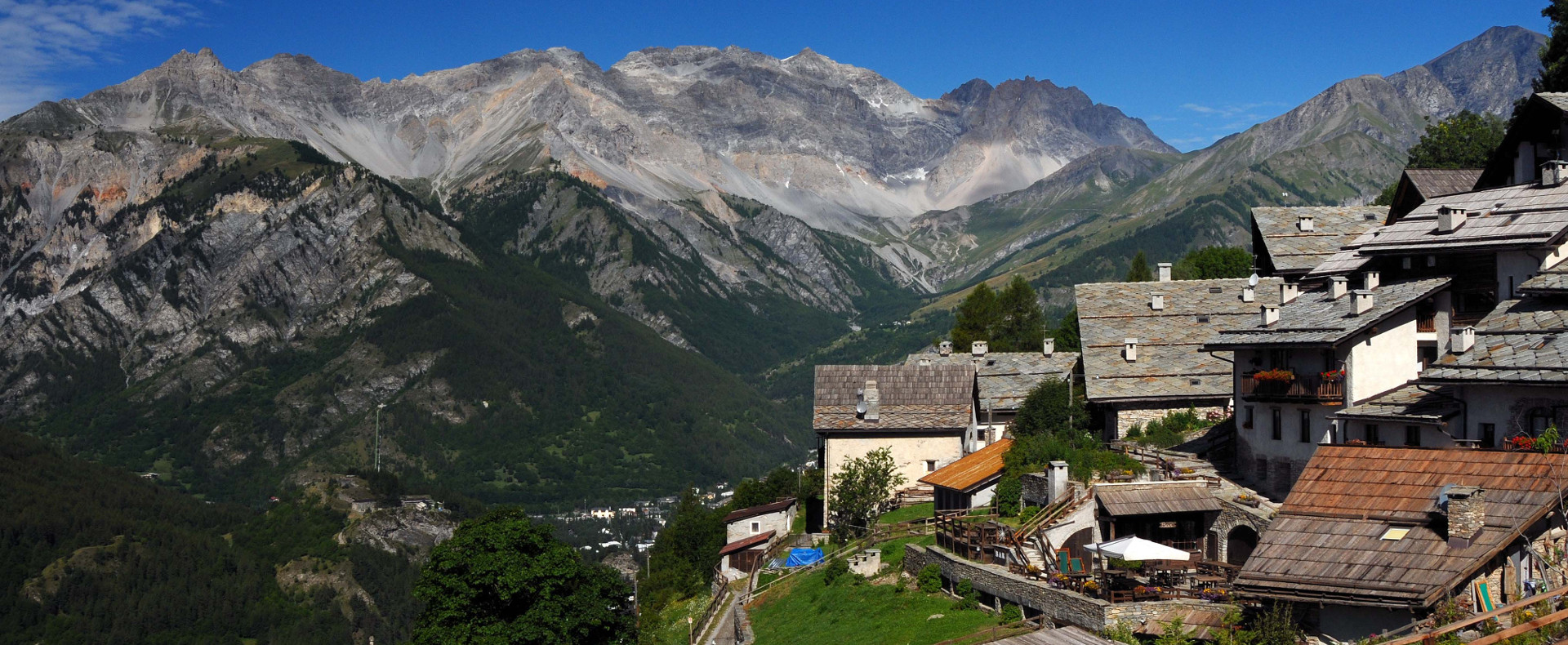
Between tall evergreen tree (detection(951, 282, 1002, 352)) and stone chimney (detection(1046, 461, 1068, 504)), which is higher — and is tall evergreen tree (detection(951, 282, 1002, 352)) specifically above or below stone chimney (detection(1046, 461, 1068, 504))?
above

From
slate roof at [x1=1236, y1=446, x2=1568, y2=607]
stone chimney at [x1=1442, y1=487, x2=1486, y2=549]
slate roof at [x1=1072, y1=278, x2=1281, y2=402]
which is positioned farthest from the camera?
slate roof at [x1=1072, y1=278, x2=1281, y2=402]

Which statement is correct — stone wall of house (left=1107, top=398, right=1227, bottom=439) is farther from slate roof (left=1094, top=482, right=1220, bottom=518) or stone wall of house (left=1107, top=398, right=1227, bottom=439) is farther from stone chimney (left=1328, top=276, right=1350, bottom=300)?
slate roof (left=1094, top=482, right=1220, bottom=518)

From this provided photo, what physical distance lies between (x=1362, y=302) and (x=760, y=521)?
38018mm

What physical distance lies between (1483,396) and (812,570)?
2555 centimetres

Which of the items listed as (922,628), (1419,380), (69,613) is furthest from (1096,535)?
(69,613)

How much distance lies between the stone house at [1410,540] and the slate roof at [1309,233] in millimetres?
26654

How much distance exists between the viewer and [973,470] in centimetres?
5653

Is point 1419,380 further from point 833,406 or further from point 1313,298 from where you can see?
point 833,406

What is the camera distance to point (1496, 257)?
136 ft

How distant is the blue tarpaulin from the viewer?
56875mm

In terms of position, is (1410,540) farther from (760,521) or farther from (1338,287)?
(760,521)

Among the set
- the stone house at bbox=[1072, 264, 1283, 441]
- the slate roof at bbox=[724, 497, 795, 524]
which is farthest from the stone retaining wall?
the slate roof at bbox=[724, 497, 795, 524]

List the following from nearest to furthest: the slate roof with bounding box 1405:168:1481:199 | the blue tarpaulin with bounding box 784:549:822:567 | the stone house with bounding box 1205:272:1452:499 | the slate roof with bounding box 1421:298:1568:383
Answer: the slate roof with bounding box 1421:298:1568:383, the stone house with bounding box 1205:272:1452:499, the slate roof with bounding box 1405:168:1481:199, the blue tarpaulin with bounding box 784:549:822:567

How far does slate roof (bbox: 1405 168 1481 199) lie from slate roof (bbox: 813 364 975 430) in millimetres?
21529
